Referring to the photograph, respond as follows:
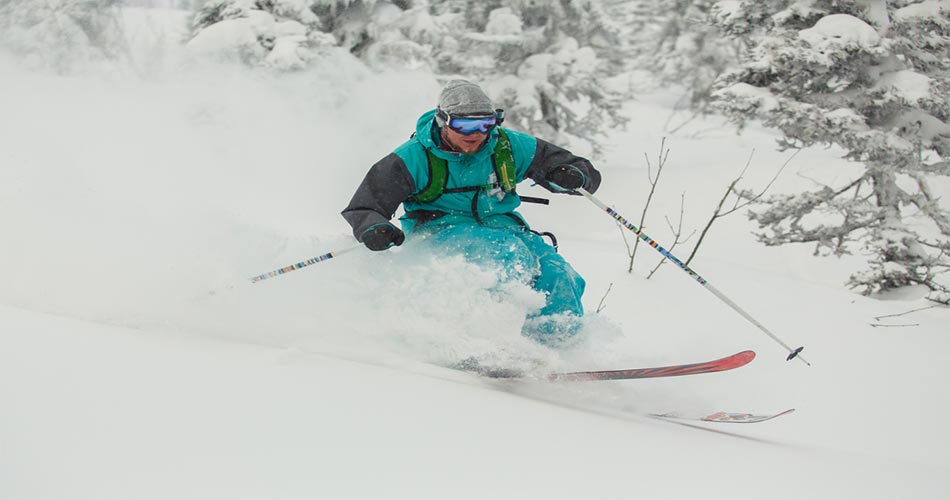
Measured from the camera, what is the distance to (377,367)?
3.65 m

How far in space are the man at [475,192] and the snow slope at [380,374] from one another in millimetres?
228

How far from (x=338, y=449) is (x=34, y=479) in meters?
0.89

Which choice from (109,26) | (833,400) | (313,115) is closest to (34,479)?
(833,400)

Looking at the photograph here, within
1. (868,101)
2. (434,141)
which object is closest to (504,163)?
(434,141)

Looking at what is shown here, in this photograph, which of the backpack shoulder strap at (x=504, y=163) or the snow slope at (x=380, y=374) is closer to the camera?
the snow slope at (x=380, y=374)

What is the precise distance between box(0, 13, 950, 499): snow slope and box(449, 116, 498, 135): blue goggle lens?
86 centimetres

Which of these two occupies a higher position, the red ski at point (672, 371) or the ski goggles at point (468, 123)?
the ski goggles at point (468, 123)

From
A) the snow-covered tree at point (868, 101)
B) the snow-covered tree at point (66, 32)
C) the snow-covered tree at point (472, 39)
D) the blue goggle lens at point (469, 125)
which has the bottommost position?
the snow-covered tree at point (66, 32)

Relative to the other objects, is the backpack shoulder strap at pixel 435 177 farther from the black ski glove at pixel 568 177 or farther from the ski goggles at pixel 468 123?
the black ski glove at pixel 568 177

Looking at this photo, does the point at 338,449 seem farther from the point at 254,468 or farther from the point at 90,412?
the point at 90,412

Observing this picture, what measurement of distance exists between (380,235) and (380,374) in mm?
1124

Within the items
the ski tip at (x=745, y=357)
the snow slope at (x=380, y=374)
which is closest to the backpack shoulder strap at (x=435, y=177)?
the snow slope at (x=380, y=374)

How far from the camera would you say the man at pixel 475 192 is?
4535 mm

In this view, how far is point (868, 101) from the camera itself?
28.4 ft
